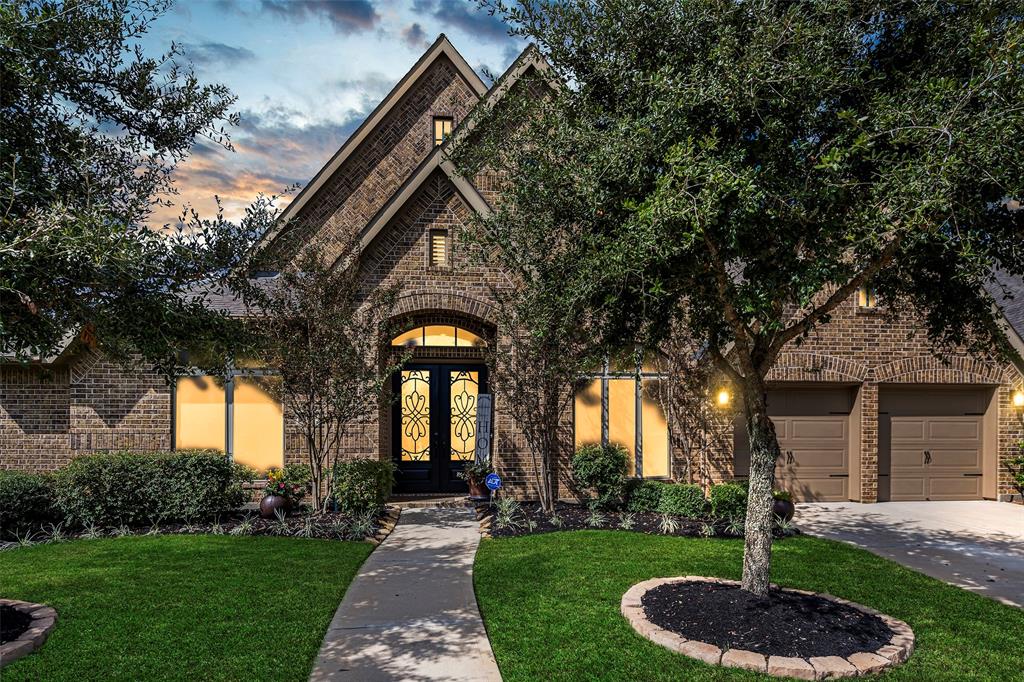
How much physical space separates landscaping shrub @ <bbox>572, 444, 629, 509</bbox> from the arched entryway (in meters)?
2.44

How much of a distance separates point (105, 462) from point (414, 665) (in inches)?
306

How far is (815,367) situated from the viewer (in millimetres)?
13680

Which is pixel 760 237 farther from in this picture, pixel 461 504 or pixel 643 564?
pixel 461 504

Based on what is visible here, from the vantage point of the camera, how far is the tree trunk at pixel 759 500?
6449 mm

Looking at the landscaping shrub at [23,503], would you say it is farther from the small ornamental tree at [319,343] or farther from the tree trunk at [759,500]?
the tree trunk at [759,500]

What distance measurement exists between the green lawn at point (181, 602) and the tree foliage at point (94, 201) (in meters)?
2.48

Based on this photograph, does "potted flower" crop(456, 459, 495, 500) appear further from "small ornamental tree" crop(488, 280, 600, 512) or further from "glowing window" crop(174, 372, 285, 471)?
"glowing window" crop(174, 372, 285, 471)

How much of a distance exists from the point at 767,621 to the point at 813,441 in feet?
30.1

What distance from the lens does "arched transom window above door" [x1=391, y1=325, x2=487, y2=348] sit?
533 inches

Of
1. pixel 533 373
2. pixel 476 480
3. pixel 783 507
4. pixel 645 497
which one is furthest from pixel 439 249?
pixel 783 507

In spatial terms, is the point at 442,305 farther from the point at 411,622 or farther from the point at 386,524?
the point at 411,622

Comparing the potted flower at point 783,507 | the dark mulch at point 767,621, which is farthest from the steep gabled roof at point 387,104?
the dark mulch at point 767,621

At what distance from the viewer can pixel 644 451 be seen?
→ 1335cm

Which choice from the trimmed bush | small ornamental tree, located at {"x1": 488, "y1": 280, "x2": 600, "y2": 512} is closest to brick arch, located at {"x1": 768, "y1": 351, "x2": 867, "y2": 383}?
the trimmed bush
